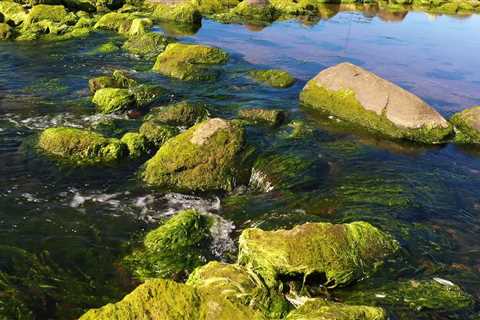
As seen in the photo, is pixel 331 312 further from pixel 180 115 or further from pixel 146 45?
pixel 146 45

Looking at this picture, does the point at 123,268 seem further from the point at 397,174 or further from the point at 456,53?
the point at 456,53

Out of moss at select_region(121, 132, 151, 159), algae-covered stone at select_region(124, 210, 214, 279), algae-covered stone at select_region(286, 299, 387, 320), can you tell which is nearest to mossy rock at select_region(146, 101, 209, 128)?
moss at select_region(121, 132, 151, 159)

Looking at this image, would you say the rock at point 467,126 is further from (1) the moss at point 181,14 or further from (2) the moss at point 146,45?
(1) the moss at point 181,14

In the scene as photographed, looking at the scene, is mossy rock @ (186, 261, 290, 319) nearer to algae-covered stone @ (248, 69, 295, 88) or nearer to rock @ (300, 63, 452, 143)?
rock @ (300, 63, 452, 143)

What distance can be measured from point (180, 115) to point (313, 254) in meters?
8.26

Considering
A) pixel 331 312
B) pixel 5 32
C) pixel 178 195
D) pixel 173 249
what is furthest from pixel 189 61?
pixel 331 312

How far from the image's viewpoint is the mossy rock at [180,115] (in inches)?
586

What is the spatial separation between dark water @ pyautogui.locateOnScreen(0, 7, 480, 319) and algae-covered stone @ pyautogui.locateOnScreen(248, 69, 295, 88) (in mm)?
553

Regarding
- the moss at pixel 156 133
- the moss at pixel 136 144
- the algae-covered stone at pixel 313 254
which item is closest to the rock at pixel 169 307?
the algae-covered stone at pixel 313 254

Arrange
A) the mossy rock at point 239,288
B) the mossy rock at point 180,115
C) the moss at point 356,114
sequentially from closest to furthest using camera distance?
the mossy rock at point 239,288 < the mossy rock at point 180,115 < the moss at point 356,114

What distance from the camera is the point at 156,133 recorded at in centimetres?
1347

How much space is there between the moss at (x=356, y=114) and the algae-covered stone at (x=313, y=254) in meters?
7.37

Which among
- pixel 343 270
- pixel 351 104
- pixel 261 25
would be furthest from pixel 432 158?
pixel 261 25

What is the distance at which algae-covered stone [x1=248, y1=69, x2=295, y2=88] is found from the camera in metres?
19.5
